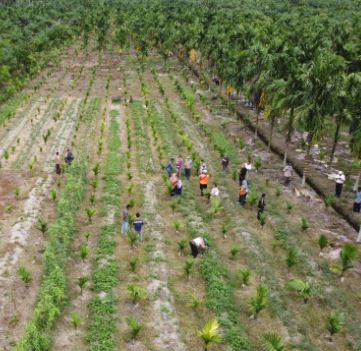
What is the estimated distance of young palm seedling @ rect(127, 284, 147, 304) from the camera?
1371 centimetres

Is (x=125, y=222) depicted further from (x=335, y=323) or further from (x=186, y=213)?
(x=335, y=323)

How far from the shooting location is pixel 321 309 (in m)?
14.2

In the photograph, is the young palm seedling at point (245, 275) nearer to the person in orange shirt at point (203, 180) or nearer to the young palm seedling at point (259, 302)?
the young palm seedling at point (259, 302)

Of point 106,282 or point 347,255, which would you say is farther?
point 347,255

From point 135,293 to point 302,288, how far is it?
17.2 feet

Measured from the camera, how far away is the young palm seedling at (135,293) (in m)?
13.7

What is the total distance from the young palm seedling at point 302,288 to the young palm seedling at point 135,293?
4759 mm

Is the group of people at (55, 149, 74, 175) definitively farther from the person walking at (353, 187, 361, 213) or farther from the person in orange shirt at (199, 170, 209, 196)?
the person walking at (353, 187, 361, 213)

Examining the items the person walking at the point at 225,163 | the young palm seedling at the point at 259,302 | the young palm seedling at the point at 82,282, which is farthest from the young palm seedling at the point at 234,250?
the person walking at the point at 225,163

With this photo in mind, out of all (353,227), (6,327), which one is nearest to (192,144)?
(353,227)

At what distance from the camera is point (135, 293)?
13750mm

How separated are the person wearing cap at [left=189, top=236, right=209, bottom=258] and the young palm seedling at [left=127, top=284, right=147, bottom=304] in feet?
8.94

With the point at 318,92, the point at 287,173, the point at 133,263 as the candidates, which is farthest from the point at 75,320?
the point at 318,92

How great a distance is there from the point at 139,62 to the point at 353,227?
40.3 m
